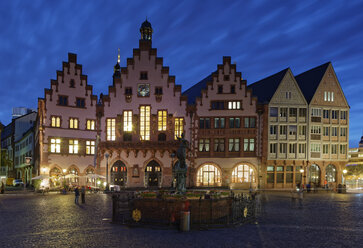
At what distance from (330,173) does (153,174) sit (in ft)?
94.4

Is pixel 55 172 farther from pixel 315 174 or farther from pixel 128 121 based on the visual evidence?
pixel 315 174

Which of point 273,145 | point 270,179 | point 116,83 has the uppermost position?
point 116,83

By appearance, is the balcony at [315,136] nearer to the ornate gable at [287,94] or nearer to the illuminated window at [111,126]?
the ornate gable at [287,94]

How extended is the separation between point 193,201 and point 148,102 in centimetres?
3483

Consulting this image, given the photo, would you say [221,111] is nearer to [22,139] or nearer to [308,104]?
[308,104]

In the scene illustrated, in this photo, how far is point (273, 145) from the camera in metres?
53.4

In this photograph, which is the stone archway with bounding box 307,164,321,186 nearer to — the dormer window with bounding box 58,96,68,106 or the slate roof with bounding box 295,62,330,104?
the slate roof with bounding box 295,62,330,104

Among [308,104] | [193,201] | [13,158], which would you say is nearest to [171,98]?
[308,104]

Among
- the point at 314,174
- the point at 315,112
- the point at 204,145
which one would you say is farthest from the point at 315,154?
the point at 204,145

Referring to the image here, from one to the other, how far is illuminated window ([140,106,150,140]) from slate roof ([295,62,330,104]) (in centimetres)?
2567

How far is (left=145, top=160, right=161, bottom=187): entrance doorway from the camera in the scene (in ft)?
170

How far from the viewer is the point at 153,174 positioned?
171ft

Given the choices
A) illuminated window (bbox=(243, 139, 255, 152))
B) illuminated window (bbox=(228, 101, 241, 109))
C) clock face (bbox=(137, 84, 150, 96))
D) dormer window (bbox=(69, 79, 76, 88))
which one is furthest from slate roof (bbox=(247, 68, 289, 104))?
dormer window (bbox=(69, 79, 76, 88))

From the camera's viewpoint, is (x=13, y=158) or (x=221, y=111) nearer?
(x=221, y=111)
